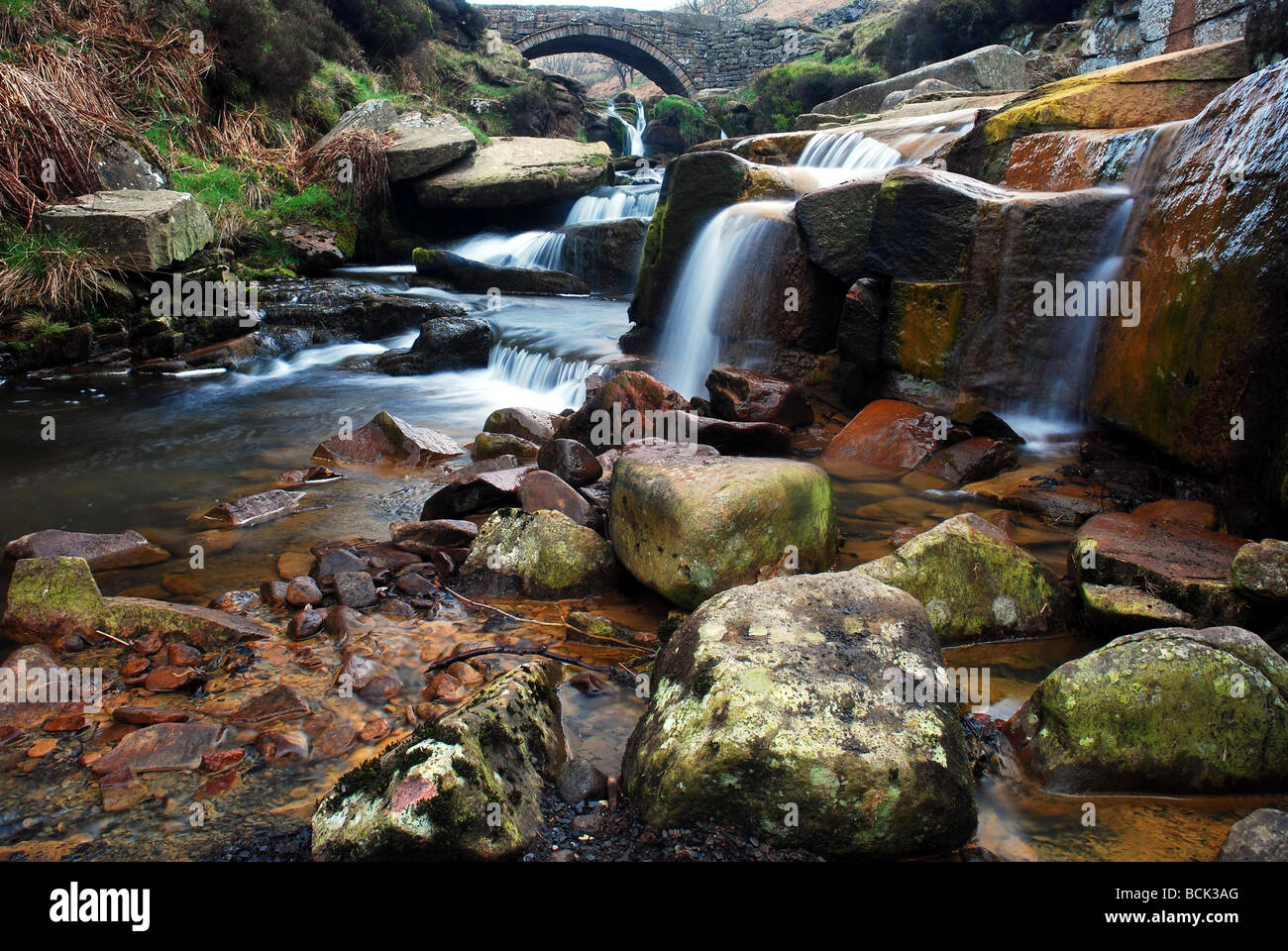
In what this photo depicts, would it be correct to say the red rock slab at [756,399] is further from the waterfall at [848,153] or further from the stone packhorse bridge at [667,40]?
the stone packhorse bridge at [667,40]

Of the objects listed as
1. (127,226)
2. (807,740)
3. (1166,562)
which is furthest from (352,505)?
(127,226)

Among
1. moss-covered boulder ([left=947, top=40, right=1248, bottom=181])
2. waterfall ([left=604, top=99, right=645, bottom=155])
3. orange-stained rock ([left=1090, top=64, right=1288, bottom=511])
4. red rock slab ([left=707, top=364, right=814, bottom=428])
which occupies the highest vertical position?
waterfall ([left=604, top=99, right=645, bottom=155])

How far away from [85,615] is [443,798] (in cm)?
231

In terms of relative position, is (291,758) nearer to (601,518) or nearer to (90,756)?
(90,756)

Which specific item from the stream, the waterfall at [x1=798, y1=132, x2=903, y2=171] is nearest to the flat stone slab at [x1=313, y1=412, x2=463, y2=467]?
the stream

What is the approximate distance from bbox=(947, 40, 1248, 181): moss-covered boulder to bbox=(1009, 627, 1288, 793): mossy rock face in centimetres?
601

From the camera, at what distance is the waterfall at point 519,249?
1441 cm

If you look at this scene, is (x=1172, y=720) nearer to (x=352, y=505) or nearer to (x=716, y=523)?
(x=716, y=523)

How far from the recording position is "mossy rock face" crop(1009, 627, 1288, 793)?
2.31m

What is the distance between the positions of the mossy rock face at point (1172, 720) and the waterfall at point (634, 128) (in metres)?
25.3

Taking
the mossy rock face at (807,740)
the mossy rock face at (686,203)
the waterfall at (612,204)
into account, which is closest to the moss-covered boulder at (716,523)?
the mossy rock face at (807,740)

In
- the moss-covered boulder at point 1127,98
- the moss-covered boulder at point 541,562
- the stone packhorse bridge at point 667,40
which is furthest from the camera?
the stone packhorse bridge at point 667,40

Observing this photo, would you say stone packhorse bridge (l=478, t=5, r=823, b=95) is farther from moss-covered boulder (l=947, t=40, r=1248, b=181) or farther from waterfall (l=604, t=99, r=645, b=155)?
moss-covered boulder (l=947, t=40, r=1248, b=181)

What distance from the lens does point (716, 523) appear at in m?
3.39
